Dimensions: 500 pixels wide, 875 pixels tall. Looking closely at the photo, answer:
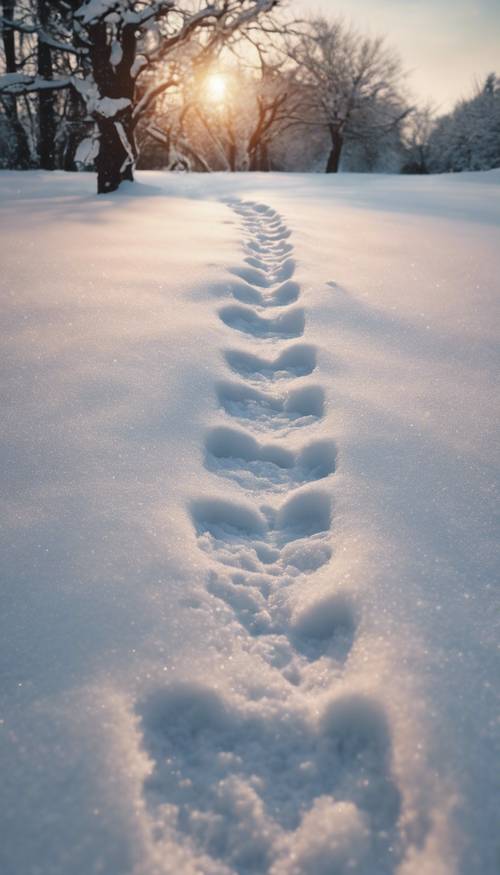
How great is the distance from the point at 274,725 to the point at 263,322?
6.46 feet

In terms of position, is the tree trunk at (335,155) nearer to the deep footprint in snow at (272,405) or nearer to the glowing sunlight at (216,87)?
the glowing sunlight at (216,87)

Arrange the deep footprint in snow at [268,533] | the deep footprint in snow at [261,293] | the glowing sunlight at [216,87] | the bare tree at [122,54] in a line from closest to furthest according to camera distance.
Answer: the deep footprint in snow at [268,533] < the deep footprint in snow at [261,293] < the bare tree at [122,54] < the glowing sunlight at [216,87]

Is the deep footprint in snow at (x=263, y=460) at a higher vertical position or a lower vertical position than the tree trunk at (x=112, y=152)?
lower

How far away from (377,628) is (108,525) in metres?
0.63

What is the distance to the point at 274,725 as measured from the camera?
82cm

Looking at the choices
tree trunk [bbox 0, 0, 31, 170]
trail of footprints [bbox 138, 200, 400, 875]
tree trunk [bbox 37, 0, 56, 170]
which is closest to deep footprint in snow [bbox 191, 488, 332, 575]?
trail of footprints [bbox 138, 200, 400, 875]

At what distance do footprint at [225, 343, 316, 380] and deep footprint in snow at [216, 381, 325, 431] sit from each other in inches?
7.1

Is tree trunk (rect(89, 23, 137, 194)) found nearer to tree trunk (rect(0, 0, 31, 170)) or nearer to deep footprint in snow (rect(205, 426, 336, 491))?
tree trunk (rect(0, 0, 31, 170))

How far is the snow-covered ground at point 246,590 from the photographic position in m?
0.70

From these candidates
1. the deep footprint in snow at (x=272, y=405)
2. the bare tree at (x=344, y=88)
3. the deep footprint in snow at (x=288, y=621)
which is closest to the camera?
the deep footprint in snow at (x=288, y=621)

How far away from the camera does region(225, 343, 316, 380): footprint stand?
2.03 meters

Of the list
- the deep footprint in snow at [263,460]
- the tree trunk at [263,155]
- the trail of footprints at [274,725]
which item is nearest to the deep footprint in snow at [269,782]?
the trail of footprints at [274,725]

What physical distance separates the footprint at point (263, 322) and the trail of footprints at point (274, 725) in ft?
3.05

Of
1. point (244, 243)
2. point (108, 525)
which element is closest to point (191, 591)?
point (108, 525)
